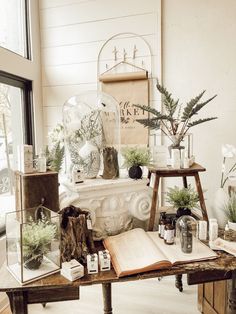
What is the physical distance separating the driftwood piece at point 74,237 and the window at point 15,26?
5.83 ft

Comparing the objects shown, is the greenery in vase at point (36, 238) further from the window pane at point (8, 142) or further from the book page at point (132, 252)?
the window pane at point (8, 142)

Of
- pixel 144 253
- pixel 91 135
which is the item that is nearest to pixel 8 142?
pixel 91 135

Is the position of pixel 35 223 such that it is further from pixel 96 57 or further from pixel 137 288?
pixel 96 57

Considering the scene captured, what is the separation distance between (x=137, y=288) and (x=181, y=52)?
211 cm

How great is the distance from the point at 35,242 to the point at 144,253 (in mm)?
503

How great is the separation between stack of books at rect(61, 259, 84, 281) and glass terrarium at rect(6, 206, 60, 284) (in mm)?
60

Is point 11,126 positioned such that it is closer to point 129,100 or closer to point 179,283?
point 129,100

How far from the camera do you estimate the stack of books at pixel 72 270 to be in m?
1.08

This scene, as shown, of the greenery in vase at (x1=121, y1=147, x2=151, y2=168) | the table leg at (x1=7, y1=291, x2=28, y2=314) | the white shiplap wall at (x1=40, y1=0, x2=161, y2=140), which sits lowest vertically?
the table leg at (x1=7, y1=291, x2=28, y2=314)

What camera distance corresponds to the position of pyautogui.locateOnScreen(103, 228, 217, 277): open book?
113 cm

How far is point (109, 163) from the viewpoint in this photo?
1.66m

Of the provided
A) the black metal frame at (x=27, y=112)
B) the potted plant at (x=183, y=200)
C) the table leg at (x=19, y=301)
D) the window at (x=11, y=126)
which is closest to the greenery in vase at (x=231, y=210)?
the potted plant at (x=183, y=200)

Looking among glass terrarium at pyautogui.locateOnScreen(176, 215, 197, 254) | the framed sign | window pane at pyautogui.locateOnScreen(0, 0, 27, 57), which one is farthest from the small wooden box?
window pane at pyautogui.locateOnScreen(0, 0, 27, 57)

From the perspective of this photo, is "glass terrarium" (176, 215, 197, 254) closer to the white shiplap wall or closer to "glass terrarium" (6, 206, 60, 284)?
"glass terrarium" (6, 206, 60, 284)
